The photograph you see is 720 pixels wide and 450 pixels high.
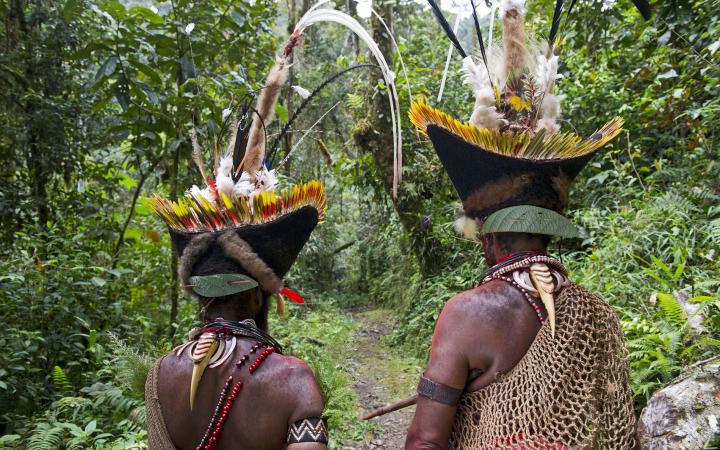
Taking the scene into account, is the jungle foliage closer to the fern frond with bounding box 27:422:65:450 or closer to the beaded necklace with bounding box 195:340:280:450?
the fern frond with bounding box 27:422:65:450

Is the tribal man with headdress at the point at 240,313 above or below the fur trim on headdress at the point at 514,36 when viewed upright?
below

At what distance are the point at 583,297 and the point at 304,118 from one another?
1195 centimetres

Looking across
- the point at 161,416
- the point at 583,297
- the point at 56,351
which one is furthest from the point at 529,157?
the point at 56,351

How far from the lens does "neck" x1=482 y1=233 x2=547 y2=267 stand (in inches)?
77.5

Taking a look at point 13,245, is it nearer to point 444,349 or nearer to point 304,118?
point 444,349

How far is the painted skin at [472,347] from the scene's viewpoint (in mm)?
1810

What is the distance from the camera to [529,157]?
194 cm

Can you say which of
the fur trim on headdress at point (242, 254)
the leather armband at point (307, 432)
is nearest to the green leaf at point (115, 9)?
the fur trim on headdress at point (242, 254)

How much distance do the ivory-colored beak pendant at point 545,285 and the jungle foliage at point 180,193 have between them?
5.40ft

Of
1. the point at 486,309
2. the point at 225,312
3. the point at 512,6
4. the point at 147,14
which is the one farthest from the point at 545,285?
the point at 147,14

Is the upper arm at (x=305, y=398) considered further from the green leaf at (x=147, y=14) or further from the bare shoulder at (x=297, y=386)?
the green leaf at (x=147, y=14)

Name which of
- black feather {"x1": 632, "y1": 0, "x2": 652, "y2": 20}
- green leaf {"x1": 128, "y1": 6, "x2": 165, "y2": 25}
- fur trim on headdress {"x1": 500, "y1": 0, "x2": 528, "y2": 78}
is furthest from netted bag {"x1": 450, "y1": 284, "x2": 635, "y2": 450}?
green leaf {"x1": 128, "y1": 6, "x2": 165, "y2": 25}

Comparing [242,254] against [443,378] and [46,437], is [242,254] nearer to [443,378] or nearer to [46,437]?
[443,378]

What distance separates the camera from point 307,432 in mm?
1853
